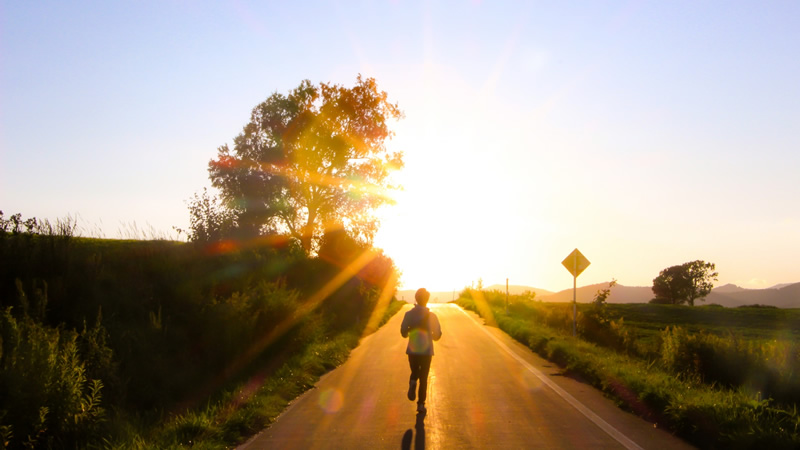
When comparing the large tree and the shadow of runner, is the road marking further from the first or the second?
the large tree

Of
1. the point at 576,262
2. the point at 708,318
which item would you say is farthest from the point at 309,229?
the point at 708,318

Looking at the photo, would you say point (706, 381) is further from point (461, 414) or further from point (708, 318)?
point (708, 318)

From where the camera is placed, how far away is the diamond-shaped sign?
21562mm

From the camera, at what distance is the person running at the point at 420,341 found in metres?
10.2

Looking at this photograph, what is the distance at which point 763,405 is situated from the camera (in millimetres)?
8531

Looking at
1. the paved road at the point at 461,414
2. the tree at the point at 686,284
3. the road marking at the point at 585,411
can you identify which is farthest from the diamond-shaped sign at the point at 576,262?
the tree at the point at 686,284

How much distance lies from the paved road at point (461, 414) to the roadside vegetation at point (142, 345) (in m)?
0.73

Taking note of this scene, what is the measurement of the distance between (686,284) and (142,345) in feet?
345

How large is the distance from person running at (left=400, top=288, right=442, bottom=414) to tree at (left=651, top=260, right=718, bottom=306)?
10129cm

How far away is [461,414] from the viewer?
375 inches

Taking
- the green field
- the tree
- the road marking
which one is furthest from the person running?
the tree

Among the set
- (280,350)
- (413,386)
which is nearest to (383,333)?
(280,350)

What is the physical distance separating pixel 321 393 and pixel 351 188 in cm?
2596

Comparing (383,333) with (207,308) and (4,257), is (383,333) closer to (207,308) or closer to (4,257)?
(207,308)
